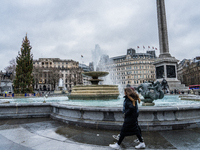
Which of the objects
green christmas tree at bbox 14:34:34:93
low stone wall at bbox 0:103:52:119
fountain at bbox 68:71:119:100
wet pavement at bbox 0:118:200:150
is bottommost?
wet pavement at bbox 0:118:200:150

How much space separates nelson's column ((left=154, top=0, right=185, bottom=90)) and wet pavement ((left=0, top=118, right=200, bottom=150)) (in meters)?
28.1

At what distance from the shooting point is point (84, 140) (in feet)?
A: 14.2

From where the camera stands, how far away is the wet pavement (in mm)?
3816

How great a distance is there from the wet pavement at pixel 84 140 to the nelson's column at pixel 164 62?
2812 centimetres

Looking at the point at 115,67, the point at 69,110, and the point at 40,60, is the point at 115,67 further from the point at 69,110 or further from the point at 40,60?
the point at 69,110

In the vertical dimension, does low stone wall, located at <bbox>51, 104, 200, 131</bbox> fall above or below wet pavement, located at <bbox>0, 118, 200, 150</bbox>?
above

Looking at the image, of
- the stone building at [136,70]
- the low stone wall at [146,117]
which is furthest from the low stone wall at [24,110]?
the stone building at [136,70]

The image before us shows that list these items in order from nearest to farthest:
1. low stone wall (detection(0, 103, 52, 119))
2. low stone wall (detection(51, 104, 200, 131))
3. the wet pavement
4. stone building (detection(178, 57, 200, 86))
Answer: the wet pavement
low stone wall (detection(51, 104, 200, 131))
low stone wall (detection(0, 103, 52, 119))
stone building (detection(178, 57, 200, 86))

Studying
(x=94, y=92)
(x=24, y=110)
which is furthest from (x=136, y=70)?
(x=24, y=110)

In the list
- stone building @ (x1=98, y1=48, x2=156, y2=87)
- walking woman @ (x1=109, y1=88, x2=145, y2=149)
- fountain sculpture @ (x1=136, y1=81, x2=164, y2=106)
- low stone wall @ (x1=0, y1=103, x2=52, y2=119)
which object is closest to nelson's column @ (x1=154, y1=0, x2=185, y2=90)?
fountain sculpture @ (x1=136, y1=81, x2=164, y2=106)

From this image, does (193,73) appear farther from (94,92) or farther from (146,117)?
(146,117)

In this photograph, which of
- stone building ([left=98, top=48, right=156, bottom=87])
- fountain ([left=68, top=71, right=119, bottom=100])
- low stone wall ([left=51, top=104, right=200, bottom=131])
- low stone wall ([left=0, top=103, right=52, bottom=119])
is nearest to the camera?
low stone wall ([left=51, top=104, right=200, bottom=131])

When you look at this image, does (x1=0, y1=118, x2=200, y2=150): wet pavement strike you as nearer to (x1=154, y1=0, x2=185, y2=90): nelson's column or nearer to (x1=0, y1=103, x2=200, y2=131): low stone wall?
(x1=0, y1=103, x2=200, y2=131): low stone wall

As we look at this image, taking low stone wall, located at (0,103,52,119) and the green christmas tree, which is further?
the green christmas tree
